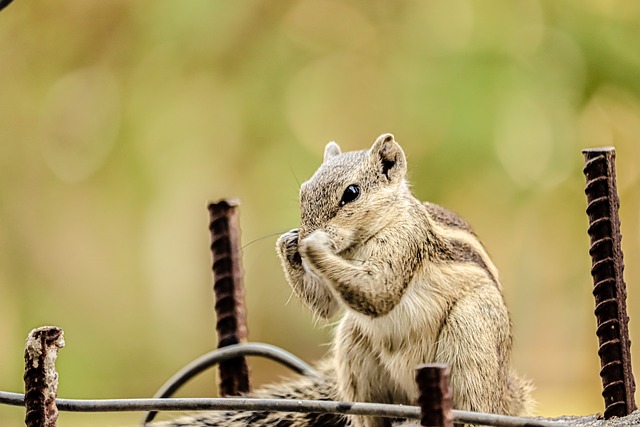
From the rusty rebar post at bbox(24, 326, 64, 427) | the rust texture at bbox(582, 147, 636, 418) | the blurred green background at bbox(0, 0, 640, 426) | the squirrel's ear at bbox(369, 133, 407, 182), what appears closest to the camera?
the rusty rebar post at bbox(24, 326, 64, 427)

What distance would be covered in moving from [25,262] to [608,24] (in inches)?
62.4

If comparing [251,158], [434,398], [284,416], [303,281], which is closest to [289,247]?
[303,281]

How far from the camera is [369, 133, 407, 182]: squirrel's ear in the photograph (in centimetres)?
123

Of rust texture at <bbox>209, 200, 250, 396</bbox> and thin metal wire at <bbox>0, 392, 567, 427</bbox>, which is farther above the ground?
rust texture at <bbox>209, 200, 250, 396</bbox>

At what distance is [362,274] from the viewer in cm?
115

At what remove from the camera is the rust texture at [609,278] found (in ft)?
3.61

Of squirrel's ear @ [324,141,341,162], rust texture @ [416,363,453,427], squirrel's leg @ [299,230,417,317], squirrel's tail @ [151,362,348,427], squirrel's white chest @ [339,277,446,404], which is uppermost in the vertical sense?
squirrel's ear @ [324,141,341,162]

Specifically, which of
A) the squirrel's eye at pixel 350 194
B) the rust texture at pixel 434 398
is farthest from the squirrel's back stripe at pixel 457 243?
the rust texture at pixel 434 398

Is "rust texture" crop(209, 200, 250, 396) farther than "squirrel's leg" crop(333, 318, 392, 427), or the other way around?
"rust texture" crop(209, 200, 250, 396)

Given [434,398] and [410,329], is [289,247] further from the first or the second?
[434,398]

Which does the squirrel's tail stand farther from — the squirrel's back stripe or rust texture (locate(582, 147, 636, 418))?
rust texture (locate(582, 147, 636, 418))

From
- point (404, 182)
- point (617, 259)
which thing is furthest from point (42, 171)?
point (617, 259)

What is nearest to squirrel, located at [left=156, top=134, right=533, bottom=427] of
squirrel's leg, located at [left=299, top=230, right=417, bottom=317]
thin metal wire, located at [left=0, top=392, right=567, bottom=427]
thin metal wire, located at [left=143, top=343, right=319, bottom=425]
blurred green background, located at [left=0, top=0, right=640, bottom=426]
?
squirrel's leg, located at [left=299, top=230, right=417, bottom=317]

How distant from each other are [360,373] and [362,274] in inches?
7.1
